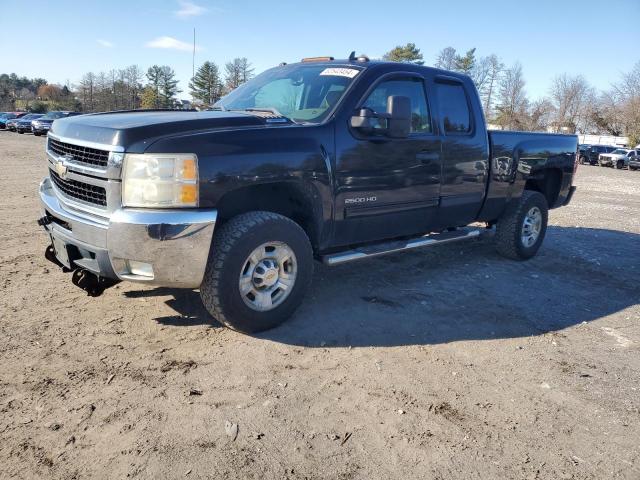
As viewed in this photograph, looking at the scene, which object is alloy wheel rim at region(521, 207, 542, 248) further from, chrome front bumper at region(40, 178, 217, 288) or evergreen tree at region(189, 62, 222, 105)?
evergreen tree at region(189, 62, 222, 105)

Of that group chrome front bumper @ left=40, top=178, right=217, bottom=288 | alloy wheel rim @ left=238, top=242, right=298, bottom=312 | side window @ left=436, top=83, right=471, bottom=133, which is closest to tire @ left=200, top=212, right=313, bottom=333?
alloy wheel rim @ left=238, top=242, right=298, bottom=312

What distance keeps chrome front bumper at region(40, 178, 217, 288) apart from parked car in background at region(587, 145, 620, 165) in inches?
1708

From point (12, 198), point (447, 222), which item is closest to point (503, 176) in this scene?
point (447, 222)

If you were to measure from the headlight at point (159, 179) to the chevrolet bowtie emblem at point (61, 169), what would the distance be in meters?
0.74

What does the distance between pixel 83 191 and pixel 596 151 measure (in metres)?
44.1

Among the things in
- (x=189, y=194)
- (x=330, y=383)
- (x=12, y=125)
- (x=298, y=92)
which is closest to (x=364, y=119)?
(x=298, y=92)

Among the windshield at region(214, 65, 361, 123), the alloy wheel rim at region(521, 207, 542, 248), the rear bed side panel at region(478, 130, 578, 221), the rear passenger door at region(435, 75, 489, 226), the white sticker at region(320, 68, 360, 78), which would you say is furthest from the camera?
the alloy wheel rim at region(521, 207, 542, 248)

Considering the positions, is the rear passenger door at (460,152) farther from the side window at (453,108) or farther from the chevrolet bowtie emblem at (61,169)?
the chevrolet bowtie emblem at (61,169)

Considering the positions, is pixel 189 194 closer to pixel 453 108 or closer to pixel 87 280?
pixel 87 280

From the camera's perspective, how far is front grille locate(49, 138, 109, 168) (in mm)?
3255

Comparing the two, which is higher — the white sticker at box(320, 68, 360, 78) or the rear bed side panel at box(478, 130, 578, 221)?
the white sticker at box(320, 68, 360, 78)

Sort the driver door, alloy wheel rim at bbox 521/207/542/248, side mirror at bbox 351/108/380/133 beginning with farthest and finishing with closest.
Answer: alloy wheel rim at bbox 521/207/542/248 < the driver door < side mirror at bbox 351/108/380/133

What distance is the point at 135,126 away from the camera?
10.5 feet

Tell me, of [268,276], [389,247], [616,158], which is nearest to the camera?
[268,276]
